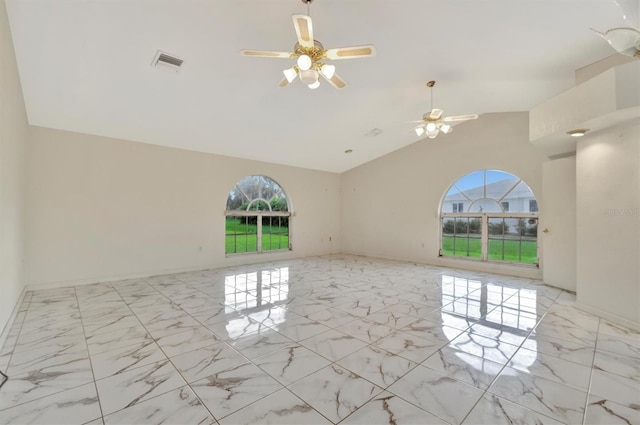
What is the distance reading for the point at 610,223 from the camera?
3434mm

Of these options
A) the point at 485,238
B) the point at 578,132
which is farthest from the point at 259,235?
the point at 578,132

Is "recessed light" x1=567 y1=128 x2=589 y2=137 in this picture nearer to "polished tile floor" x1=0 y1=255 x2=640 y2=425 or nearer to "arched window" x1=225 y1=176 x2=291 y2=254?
"polished tile floor" x1=0 y1=255 x2=640 y2=425

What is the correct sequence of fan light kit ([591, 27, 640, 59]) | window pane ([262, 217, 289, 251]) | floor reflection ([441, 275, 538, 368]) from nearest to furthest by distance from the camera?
fan light kit ([591, 27, 640, 59]) < floor reflection ([441, 275, 538, 368]) < window pane ([262, 217, 289, 251])

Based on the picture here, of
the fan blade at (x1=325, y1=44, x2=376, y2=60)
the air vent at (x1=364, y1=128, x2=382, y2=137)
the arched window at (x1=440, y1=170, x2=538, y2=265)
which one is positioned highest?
the air vent at (x1=364, y1=128, x2=382, y2=137)

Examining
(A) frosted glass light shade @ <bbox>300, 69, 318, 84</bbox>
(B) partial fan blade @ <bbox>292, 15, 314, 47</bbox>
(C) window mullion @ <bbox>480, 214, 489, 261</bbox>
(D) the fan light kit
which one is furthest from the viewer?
(C) window mullion @ <bbox>480, 214, 489, 261</bbox>

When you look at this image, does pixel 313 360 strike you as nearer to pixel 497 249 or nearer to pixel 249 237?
pixel 249 237

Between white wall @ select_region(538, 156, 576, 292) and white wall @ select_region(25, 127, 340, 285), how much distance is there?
614 cm

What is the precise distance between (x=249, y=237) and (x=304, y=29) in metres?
5.67

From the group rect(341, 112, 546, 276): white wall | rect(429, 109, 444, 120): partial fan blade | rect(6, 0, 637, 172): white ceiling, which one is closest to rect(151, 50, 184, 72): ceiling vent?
rect(6, 0, 637, 172): white ceiling

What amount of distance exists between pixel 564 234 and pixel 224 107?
6.18m

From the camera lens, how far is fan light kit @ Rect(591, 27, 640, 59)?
61.8 inches

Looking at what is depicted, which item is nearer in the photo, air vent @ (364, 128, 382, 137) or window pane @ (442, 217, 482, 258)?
air vent @ (364, 128, 382, 137)

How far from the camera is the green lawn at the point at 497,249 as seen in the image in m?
6.11

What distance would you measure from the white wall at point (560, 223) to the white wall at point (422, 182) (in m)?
0.46
